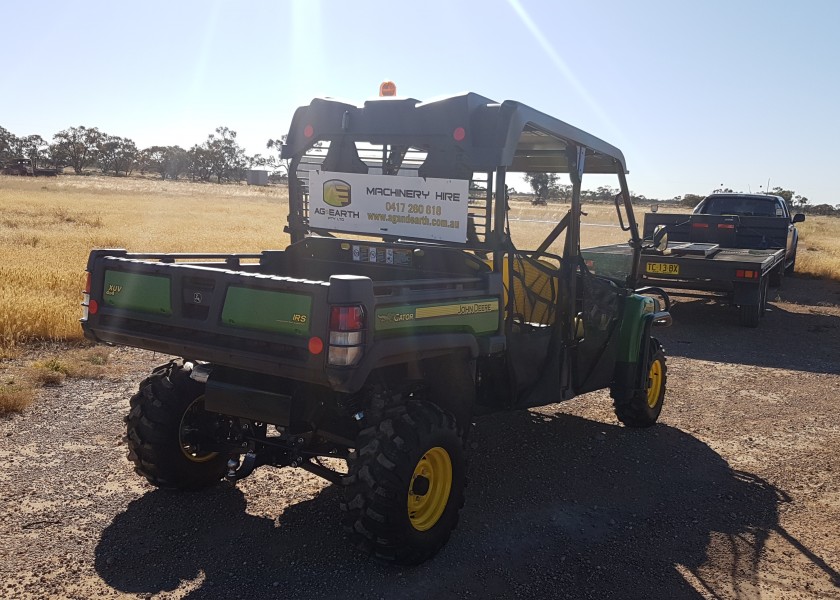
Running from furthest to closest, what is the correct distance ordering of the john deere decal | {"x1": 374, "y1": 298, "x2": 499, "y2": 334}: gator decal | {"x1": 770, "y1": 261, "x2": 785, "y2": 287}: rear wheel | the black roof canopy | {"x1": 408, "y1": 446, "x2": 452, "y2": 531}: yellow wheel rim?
1. {"x1": 770, "y1": 261, "x2": 785, "y2": 287}: rear wheel
2. the john deere decal
3. the black roof canopy
4. {"x1": 408, "y1": 446, "x2": 452, "y2": 531}: yellow wheel rim
5. {"x1": 374, "y1": 298, "x2": 499, "y2": 334}: gator decal

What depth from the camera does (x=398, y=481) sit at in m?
3.40

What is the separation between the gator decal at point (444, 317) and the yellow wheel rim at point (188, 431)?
1.53m

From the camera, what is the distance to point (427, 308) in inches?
141

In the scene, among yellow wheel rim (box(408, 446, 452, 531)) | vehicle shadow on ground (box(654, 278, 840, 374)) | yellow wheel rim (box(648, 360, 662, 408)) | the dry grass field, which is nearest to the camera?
A: yellow wheel rim (box(408, 446, 452, 531))

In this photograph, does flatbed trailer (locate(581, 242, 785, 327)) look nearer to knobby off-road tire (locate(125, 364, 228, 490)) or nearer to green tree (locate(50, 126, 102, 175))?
knobby off-road tire (locate(125, 364, 228, 490))

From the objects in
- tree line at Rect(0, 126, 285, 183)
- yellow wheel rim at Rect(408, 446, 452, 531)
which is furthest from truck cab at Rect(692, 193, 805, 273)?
tree line at Rect(0, 126, 285, 183)

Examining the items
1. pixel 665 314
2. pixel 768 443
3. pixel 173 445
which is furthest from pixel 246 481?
pixel 768 443

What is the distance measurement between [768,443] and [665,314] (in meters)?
1.35

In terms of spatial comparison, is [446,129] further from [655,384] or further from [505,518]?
[655,384]

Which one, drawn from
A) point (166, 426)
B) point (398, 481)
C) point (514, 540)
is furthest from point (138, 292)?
point (514, 540)

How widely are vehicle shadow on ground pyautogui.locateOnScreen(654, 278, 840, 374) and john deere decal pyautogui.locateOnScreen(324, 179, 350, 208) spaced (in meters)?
6.07

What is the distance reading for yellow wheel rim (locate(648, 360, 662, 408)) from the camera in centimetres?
605

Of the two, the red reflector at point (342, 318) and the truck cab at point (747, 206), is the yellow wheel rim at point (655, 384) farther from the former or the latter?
the truck cab at point (747, 206)

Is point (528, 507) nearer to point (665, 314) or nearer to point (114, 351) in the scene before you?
point (665, 314)
